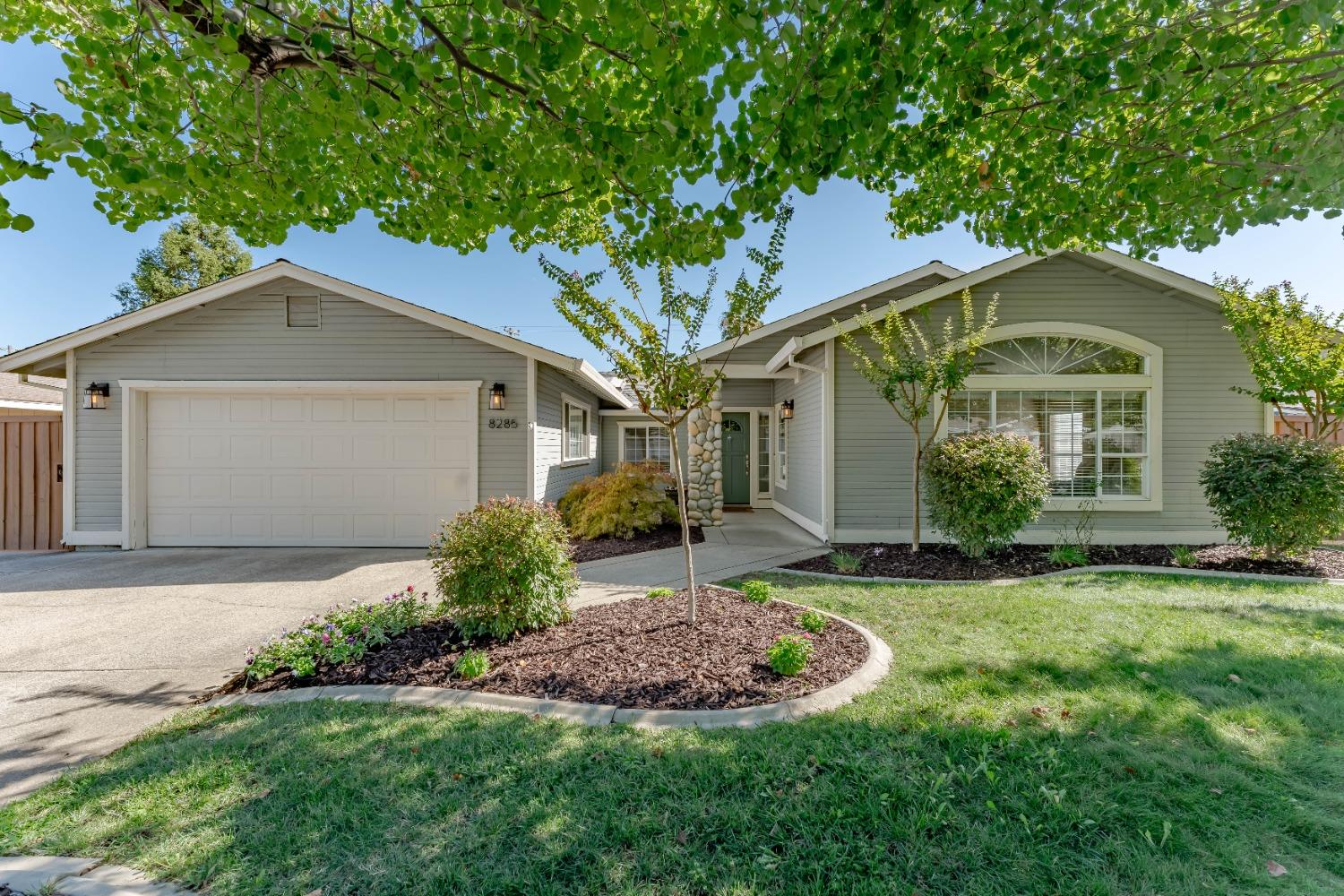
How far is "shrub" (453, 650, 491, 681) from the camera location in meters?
3.36

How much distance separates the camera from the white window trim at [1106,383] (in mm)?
7570

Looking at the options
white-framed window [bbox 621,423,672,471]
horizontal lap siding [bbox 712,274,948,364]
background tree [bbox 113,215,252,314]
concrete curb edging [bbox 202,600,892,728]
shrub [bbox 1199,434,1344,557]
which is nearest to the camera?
concrete curb edging [bbox 202,600,892,728]

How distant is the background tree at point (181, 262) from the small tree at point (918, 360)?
2345cm

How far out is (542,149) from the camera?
4.26 metres

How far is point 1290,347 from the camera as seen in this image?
676 cm

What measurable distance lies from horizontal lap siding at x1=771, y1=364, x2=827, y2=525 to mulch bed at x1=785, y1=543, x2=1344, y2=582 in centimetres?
135

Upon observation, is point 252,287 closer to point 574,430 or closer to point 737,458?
point 574,430

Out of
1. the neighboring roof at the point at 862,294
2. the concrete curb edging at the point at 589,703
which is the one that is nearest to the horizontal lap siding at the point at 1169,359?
the neighboring roof at the point at 862,294

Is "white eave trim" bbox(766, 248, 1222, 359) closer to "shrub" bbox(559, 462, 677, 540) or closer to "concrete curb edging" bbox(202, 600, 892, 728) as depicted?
"shrub" bbox(559, 462, 677, 540)

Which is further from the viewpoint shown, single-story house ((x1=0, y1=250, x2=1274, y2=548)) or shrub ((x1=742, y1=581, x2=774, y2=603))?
single-story house ((x1=0, y1=250, x2=1274, y2=548))

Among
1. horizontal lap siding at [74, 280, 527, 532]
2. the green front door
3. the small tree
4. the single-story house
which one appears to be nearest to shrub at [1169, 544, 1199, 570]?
the single-story house

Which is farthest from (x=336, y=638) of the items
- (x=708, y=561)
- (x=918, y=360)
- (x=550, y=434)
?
(x=918, y=360)

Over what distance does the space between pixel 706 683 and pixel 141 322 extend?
32.8ft

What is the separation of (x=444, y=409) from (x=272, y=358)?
2712mm
